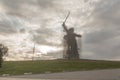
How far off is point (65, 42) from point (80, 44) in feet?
19.7

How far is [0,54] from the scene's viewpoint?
76188 mm

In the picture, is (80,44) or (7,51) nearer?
(7,51)

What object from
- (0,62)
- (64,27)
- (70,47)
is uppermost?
(64,27)

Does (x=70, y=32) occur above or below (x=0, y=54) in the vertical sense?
above

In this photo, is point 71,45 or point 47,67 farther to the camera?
point 71,45

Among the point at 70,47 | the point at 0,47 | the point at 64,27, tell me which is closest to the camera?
the point at 0,47

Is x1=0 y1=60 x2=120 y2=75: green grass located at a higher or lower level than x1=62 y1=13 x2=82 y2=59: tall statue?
lower

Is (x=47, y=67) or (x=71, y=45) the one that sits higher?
(x=71, y=45)

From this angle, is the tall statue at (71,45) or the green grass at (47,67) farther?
the tall statue at (71,45)

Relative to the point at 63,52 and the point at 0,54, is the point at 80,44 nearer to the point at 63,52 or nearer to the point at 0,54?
the point at 63,52

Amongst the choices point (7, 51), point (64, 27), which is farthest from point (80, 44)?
point (7, 51)

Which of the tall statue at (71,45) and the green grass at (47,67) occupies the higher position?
the tall statue at (71,45)

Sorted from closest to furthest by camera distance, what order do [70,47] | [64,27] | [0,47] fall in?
[0,47] → [70,47] → [64,27]

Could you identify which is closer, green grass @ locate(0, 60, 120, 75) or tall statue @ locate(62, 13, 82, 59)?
green grass @ locate(0, 60, 120, 75)
